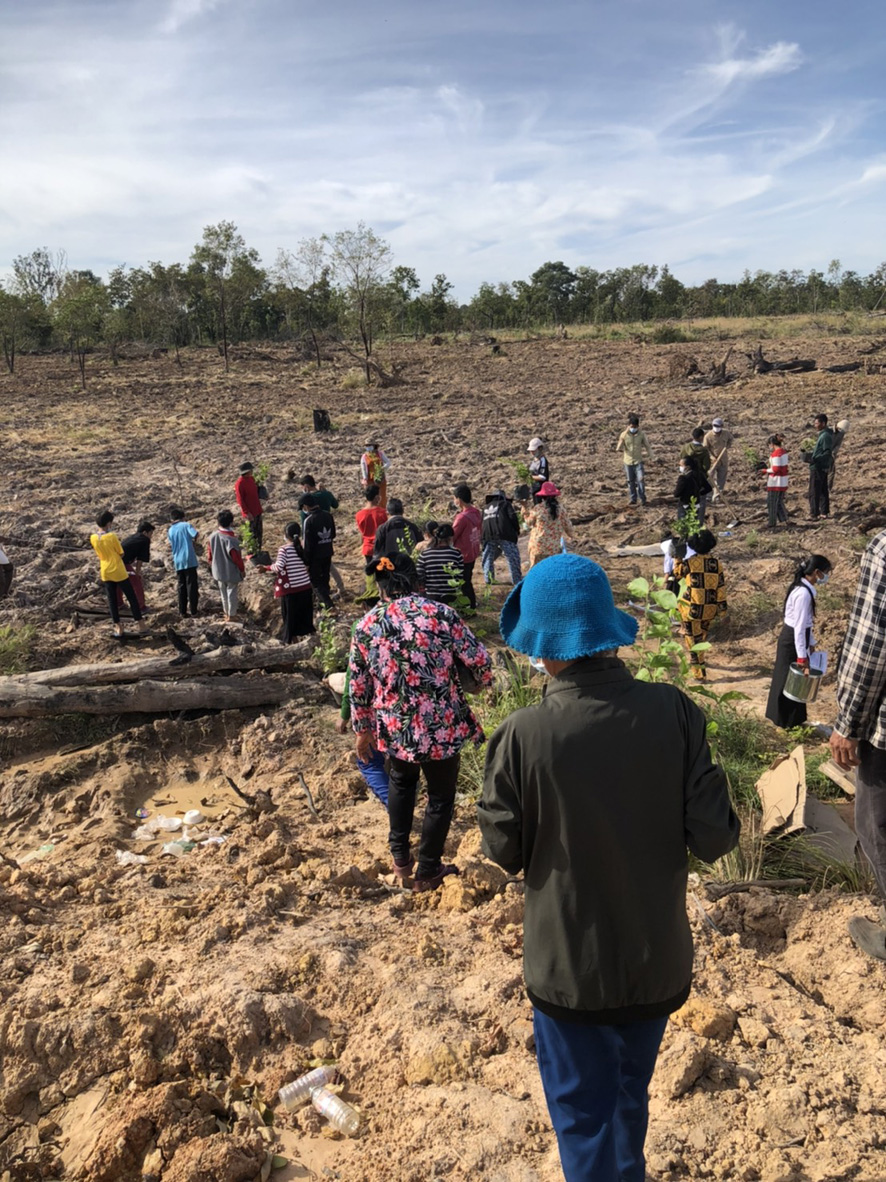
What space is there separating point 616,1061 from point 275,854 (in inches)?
101

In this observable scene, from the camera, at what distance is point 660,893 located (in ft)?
6.07

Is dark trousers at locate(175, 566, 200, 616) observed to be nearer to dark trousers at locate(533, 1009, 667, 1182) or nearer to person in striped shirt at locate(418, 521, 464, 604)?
person in striped shirt at locate(418, 521, 464, 604)

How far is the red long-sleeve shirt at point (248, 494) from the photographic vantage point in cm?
946

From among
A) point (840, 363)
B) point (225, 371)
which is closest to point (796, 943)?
point (840, 363)

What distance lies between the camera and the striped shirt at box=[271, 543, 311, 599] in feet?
22.7

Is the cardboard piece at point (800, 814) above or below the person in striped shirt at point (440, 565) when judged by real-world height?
below

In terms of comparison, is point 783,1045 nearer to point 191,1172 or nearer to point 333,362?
point 191,1172

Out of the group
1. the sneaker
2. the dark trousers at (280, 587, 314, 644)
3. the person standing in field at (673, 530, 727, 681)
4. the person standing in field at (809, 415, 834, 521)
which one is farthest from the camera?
the person standing in field at (809, 415, 834, 521)

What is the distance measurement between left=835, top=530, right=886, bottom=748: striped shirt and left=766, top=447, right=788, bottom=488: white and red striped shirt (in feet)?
26.8

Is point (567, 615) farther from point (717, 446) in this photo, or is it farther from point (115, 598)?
point (717, 446)

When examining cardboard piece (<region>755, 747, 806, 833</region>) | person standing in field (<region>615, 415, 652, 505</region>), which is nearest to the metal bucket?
cardboard piece (<region>755, 747, 806, 833</region>)

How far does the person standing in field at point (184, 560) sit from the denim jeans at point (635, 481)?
22.3 ft

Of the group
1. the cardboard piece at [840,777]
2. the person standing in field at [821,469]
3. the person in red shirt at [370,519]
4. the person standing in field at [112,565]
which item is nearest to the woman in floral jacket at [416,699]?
the cardboard piece at [840,777]

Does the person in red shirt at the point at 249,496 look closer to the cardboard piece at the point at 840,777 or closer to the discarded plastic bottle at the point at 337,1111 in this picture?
the cardboard piece at the point at 840,777
